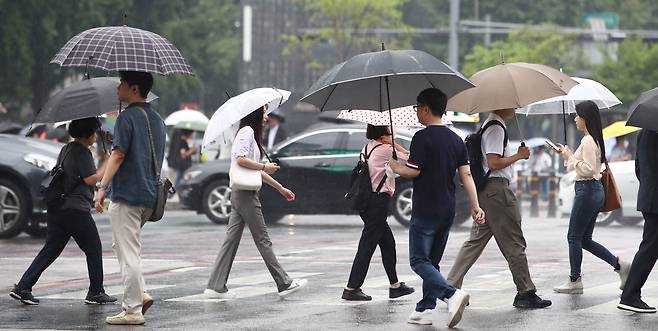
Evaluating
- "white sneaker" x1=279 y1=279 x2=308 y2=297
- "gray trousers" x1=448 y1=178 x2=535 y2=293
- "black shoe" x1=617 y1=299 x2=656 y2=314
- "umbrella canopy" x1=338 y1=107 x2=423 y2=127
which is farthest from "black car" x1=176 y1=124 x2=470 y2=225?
"black shoe" x1=617 y1=299 x2=656 y2=314

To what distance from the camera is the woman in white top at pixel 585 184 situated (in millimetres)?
12461

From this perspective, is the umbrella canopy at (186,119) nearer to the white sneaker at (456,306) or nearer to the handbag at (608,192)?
the handbag at (608,192)

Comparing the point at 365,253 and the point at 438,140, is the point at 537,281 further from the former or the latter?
the point at 438,140

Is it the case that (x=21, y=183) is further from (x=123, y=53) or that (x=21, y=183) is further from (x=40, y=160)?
(x=123, y=53)

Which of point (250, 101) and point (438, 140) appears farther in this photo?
point (250, 101)

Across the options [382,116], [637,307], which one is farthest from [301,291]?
[637,307]

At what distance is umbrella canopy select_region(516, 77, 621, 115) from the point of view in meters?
12.8

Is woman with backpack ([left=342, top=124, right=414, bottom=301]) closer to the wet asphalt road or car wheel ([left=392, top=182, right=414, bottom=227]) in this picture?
the wet asphalt road

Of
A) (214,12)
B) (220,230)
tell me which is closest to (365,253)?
(220,230)

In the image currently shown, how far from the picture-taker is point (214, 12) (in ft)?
222

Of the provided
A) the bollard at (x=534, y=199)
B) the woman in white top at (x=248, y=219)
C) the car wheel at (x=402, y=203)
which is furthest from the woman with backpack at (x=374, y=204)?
the bollard at (x=534, y=199)

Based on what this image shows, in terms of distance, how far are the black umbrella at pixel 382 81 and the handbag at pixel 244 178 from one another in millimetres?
981

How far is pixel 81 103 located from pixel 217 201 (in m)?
12.1

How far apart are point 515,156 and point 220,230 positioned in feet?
37.7
